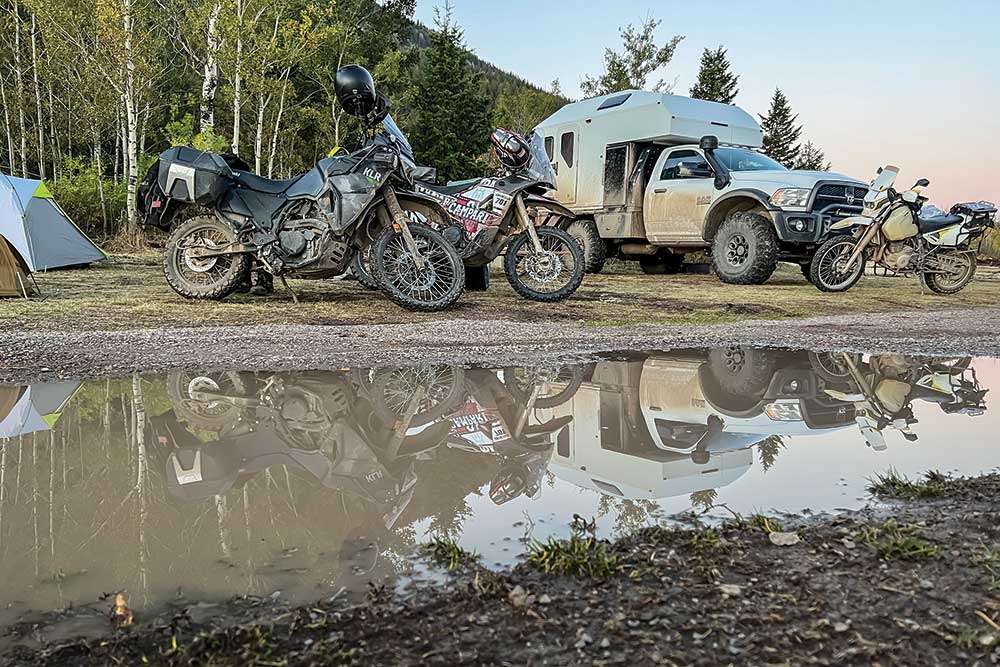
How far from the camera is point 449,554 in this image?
6.79ft

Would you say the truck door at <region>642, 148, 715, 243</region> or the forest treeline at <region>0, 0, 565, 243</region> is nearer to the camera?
the truck door at <region>642, 148, 715, 243</region>

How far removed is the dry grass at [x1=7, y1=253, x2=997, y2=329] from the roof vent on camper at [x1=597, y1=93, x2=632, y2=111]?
11.7 ft

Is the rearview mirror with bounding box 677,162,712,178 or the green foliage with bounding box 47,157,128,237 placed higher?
the rearview mirror with bounding box 677,162,712,178

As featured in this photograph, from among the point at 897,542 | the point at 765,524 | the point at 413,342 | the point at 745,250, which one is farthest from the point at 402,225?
the point at 745,250

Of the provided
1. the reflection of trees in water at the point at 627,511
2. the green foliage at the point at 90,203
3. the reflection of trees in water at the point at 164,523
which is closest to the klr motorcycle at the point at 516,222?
the reflection of trees in water at the point at 164,523

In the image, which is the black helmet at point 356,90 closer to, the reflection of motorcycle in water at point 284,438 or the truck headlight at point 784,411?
the reflection of motorcycle in water at point 284,438

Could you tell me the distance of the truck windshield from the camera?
12172 millimetres

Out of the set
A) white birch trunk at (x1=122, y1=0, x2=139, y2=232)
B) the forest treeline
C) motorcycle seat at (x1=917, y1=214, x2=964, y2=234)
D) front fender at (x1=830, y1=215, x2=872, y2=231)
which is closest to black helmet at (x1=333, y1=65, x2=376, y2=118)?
the forest treeline

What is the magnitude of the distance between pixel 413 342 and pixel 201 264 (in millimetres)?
3363

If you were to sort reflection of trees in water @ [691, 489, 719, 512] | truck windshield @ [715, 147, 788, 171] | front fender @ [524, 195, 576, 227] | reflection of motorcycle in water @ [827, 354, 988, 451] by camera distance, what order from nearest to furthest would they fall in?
reflection of trees in water @ [691, 489, 719, 512]
reflection of motorcycle in water @ [827, 354, 988, 451]
front fender @ [524, 195, 576, 227]
truck windshield @ [715, 147, 788, 171]

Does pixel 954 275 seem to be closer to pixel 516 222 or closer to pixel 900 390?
pixel 516 222

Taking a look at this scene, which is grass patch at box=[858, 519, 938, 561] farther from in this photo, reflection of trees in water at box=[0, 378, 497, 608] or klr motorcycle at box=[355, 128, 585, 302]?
klr motorcycle at box=[355, 128, 585, 302]

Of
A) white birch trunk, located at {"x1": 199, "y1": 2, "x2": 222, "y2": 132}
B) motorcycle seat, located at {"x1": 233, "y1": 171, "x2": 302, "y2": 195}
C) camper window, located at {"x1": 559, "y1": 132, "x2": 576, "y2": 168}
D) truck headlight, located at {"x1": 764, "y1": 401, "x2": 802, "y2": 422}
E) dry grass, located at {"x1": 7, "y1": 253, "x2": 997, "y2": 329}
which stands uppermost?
white birch trunk, located at {"x1": 199, "y1": 2, "x2": 222, "y2": 132}

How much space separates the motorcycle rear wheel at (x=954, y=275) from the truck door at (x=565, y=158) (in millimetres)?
6078
